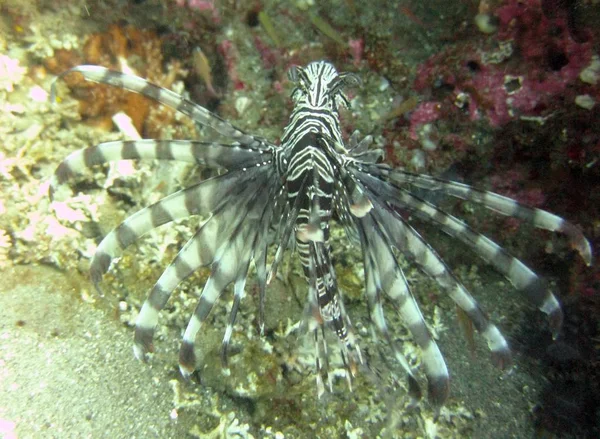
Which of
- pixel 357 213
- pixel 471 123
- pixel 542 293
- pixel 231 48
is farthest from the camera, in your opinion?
pixel 231 48

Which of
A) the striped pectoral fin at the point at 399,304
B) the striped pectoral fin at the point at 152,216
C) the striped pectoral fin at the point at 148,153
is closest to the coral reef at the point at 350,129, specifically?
the striped pectoral fin at the point at 399,304

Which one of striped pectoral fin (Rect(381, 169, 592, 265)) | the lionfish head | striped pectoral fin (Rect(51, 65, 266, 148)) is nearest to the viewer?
striped pectoral fin (Rect(381, 169, 592, 265))

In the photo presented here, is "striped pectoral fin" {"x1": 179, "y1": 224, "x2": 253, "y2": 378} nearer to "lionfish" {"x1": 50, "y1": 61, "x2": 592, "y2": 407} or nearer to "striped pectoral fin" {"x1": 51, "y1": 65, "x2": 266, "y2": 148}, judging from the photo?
"lionfish" {"x1": 50, "y1": 61, "x2": 592, "y2": 407}

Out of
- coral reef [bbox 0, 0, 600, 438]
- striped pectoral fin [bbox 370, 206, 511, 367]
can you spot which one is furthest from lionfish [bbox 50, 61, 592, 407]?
coral reef [bbox 0, 0, 600, 438]

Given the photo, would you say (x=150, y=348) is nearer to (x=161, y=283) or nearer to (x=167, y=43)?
(x=161, y=283)

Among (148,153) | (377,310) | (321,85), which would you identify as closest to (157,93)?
(148,153)

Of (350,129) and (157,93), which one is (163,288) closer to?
(157,93)

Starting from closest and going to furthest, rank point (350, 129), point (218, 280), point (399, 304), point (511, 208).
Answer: point (511, 208) < point (399, 304) < point (218, 280) < point (350, 129)

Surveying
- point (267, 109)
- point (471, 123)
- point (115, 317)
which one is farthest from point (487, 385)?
point (267, 109)
